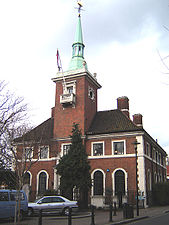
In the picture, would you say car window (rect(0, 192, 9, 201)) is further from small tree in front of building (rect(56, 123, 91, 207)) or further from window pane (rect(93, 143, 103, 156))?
window pane (rect(93, 143, 103, 156))

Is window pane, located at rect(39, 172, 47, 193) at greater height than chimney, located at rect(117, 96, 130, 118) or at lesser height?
lesser

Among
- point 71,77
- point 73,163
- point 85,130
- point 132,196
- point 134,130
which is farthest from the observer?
point 71,77

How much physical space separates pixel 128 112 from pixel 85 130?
778 centimetres

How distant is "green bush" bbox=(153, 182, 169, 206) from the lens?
96.0ft

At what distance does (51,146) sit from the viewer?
31.7 metres

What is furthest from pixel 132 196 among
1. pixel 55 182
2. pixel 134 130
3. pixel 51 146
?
pixel 51 146

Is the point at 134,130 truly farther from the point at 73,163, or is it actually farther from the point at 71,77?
the point at 71,77

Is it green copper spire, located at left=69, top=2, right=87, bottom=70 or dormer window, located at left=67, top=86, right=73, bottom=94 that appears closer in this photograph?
dormer window, located at left=67, top=86, right=73, bottom=94

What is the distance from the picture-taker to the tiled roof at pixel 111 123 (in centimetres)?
2991

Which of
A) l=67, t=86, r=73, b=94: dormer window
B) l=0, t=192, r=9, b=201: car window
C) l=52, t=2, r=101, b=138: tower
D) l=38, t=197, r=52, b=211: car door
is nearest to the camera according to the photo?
l=0, t=192, r=9, b=201: car window

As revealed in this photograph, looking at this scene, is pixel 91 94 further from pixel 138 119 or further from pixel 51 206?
pixel 51 206

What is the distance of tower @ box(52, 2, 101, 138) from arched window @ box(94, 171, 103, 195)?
17.5ft

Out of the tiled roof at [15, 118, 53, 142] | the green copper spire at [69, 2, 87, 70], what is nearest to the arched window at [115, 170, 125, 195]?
the tiled roof at [15, 118, 53, 142]

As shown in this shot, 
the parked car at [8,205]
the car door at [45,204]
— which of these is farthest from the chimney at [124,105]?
the parked car at [8,205]
